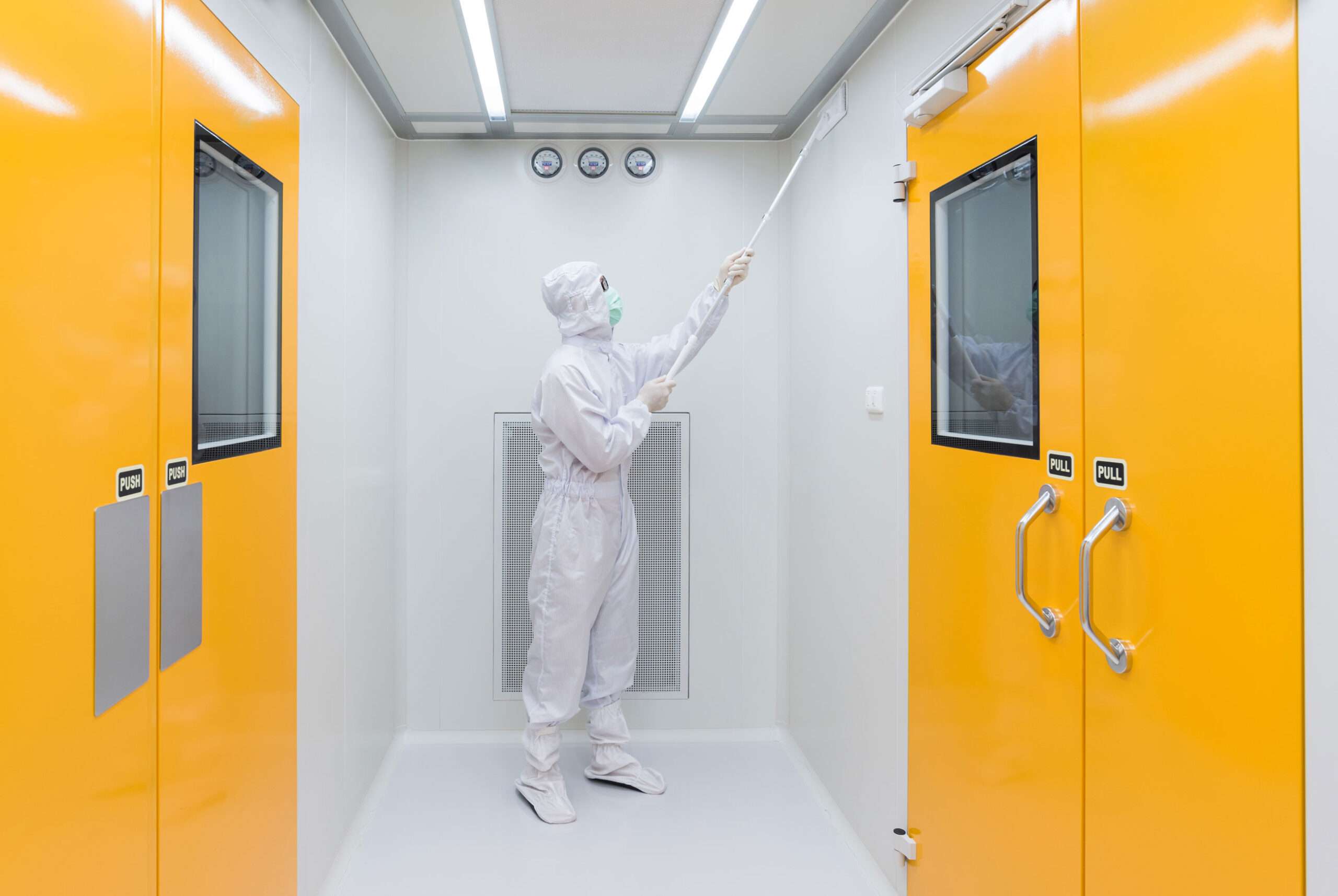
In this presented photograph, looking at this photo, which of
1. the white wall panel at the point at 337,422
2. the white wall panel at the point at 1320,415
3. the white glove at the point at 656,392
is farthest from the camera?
the white glove at the point at 656,392

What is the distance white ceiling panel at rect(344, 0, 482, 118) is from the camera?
6.73 feet

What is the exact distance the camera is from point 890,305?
6.93 ft

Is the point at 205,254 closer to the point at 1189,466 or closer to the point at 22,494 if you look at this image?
the point at 22,494

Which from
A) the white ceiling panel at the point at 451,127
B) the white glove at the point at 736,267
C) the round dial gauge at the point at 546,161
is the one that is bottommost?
the white glove at the point at 736,267

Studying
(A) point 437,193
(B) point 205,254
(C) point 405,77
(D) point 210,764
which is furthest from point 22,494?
(A) point 437,193

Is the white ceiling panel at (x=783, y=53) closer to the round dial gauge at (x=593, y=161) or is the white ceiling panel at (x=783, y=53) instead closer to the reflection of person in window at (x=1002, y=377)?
the round dial gauge at (x=593, y=161)

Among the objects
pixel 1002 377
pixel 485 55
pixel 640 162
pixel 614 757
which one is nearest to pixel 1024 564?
pixel 1002 377

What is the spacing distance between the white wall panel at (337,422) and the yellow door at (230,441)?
91 millimetres

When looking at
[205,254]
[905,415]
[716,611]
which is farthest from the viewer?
[716,611]

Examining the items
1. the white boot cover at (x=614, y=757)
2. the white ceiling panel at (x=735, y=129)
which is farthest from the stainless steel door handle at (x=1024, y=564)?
the white ceiling panel at (x=735, y=129)

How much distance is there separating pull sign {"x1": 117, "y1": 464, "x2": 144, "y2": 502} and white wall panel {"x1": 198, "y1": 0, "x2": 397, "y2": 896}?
681mm

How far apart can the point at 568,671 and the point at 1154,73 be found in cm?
223

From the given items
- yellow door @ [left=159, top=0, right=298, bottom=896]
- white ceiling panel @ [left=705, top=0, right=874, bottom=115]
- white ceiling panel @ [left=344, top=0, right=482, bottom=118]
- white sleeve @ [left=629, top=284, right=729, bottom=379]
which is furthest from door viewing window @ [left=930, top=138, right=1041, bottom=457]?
yellow door @ [left=159, top=0, right=298, bottom=896]

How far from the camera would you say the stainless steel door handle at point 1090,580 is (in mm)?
1232
